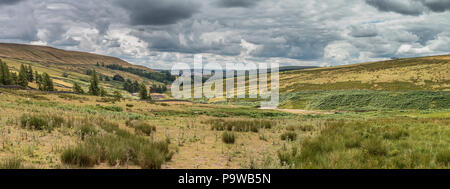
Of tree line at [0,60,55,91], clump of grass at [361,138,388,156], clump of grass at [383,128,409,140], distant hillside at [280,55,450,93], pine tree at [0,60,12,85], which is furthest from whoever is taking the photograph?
tree line at [0,60,55,91]

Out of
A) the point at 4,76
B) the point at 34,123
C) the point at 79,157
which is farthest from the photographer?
the point at 4,76

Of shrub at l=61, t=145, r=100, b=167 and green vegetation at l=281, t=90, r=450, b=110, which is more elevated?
shrub at l=61, t=145, r=100, b=167

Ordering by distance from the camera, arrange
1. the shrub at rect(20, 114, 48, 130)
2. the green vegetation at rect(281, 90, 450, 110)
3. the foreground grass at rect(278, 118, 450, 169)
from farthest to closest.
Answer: the green vegetation at rect(281, 90, 450, 110) < the shrub at rect(20, 114, 48, 130) < the foreground grass at rect(278, 118, 450, 169)

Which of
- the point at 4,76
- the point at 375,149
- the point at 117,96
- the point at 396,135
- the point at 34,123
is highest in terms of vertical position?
the point at 4,76

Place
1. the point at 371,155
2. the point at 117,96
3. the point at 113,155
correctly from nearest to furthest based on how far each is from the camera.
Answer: the point at 113,155
the point at 371,155
the point at 117,96

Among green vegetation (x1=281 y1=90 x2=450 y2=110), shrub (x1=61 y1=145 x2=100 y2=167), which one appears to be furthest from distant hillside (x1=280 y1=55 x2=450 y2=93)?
shrub (x1=61 y1=145 x2=100 y2=167)

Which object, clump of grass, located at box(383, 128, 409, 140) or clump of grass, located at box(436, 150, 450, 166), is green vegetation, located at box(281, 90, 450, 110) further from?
clump of grass, located at box(436, 150, 450, 166)

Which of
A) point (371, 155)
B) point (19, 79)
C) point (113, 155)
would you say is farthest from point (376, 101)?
point (19, 79)

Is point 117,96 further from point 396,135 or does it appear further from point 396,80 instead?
point 396,80

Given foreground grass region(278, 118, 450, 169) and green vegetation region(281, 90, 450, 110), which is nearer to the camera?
foreground grass region(278, 118, 450, 169)

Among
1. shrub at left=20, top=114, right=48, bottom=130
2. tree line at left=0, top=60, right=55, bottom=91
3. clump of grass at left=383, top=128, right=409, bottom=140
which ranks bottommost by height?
clump of grass at left=383, top=128, right=409, bottom=140
